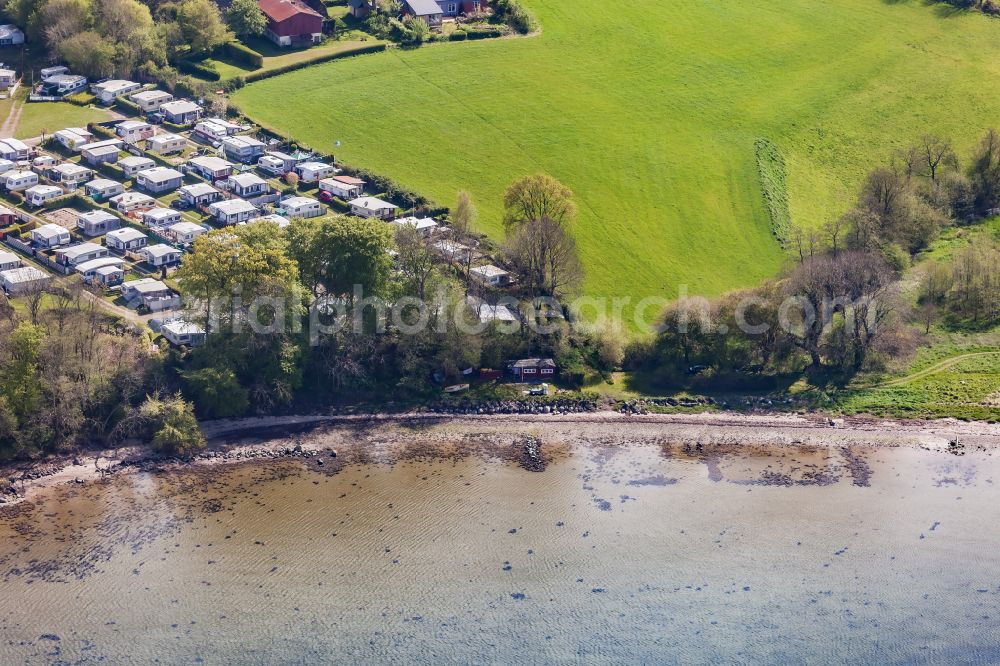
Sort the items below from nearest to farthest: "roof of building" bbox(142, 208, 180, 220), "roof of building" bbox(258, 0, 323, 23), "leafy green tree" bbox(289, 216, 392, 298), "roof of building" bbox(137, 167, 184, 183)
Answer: "leafy green tree" bbox(289, 216, 392, 298) < "roof of building" bbox(142, 208, 180, 220) < "roof of building" bbox(137, 167, 184, 183) < "roof of building" bbox(258, 0, 323, 23)

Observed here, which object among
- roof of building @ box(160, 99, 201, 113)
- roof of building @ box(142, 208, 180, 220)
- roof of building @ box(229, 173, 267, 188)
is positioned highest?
roof of building @ box(160, 99, 201, 113)

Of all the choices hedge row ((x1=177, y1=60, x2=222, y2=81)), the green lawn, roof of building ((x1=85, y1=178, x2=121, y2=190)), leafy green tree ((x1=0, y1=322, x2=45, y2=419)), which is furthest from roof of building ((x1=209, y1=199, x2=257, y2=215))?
hedge row ((x1=177, y1=60, x2=222, y2=81))

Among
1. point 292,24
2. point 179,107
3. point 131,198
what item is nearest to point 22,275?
point 131,198

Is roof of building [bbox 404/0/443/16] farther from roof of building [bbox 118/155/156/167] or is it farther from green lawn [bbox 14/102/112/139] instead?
roof of building [bbox 118/155/156/167]

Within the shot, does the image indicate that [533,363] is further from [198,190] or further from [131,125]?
[131,125]

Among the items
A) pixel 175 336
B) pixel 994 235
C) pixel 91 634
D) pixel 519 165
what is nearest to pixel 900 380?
pixel 994 235

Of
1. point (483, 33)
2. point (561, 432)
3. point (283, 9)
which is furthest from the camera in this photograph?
point (483, 33)
